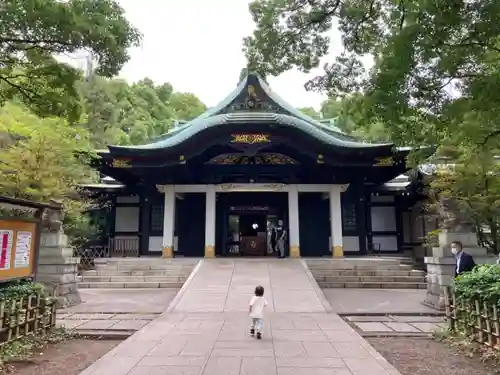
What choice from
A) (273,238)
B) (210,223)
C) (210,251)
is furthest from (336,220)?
(210,251)

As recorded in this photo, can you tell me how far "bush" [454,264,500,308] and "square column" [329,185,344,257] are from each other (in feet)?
30.1

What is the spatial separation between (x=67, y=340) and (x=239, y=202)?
1201cm

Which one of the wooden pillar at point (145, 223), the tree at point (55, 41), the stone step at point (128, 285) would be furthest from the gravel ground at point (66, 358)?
the wooden pillar at point (145, 223)

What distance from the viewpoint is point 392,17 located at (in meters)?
5.77

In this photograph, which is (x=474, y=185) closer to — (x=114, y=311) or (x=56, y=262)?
(x=114, y=311)

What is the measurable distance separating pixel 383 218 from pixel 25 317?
15.9 m

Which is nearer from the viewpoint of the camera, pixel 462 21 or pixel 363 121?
pixel 462 21

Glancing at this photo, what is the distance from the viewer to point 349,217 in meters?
17.5

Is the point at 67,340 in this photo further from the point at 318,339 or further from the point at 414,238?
the point at 414,238

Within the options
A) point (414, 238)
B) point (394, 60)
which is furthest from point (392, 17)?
point (414, 238)

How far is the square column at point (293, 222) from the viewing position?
15730 millimetres

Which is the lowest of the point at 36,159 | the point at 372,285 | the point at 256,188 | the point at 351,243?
the point at 372,285

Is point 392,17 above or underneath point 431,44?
above

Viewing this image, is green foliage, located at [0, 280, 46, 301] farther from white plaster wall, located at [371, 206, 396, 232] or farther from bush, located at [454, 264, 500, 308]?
white plaster wall, located at [371, 206, 396, 232]
